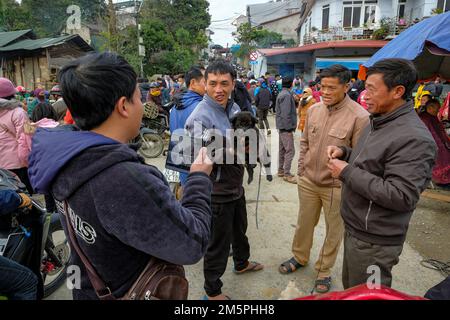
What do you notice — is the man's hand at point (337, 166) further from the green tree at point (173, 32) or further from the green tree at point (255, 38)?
the green tree at point (255, 38)

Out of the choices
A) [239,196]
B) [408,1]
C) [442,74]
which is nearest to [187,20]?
[408,1]

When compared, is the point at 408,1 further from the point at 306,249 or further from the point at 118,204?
the point at 118,204

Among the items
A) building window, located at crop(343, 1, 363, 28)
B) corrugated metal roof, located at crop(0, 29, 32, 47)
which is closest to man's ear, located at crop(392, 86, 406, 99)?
corrugated metal roof, located at crop(0, 29, 32, 47)

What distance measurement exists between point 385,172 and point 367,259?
0.62 metres

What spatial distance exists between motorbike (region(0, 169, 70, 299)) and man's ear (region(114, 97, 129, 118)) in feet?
5.34

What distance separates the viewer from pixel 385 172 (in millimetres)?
1873

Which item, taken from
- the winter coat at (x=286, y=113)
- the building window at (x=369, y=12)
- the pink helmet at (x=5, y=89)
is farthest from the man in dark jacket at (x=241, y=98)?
the building window at (x=369, y=12)

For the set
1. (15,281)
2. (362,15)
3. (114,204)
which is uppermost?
(362,15)

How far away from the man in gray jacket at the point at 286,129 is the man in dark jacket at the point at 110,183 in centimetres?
492

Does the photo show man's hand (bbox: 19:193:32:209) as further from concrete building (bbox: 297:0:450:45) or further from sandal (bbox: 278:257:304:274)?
concrete building (bbox: 297:0:450:45)

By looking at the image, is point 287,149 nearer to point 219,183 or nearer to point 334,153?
point 219,183

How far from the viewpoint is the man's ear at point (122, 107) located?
1.10 meters

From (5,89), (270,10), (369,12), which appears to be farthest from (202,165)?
(270,10)

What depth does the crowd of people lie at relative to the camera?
1.03m
